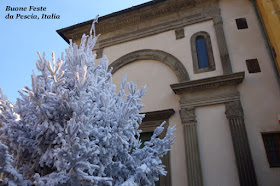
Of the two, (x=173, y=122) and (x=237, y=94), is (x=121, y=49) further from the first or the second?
(x=237, y=94)

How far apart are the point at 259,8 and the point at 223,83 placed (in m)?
3.43

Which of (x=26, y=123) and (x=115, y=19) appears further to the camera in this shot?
(x=115, y=19)

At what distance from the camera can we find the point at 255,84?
6629mm

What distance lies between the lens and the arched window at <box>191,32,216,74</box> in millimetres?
7502

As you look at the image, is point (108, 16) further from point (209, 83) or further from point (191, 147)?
point (191, 147)

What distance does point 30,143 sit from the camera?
263cm

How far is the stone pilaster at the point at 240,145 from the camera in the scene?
5.50m

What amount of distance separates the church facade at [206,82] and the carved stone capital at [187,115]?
0.03m

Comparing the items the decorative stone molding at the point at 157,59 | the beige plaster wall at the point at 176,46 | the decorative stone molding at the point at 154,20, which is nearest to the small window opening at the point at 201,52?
the beige plaster wall at the point at 176,46

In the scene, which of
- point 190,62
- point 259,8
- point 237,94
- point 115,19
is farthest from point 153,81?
point 259,8

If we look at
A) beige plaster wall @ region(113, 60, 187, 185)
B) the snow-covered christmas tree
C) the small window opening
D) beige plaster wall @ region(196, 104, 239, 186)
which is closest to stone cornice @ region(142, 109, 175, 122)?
beige plaster wall @ region(113, 60, 187, 185)

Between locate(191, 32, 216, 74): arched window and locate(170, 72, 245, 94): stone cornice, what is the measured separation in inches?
26.1

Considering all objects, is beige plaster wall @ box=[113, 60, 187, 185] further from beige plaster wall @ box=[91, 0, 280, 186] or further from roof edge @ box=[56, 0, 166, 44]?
roof edge @ box=[56, 0, 166, 44]

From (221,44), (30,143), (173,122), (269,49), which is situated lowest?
(30,143)
